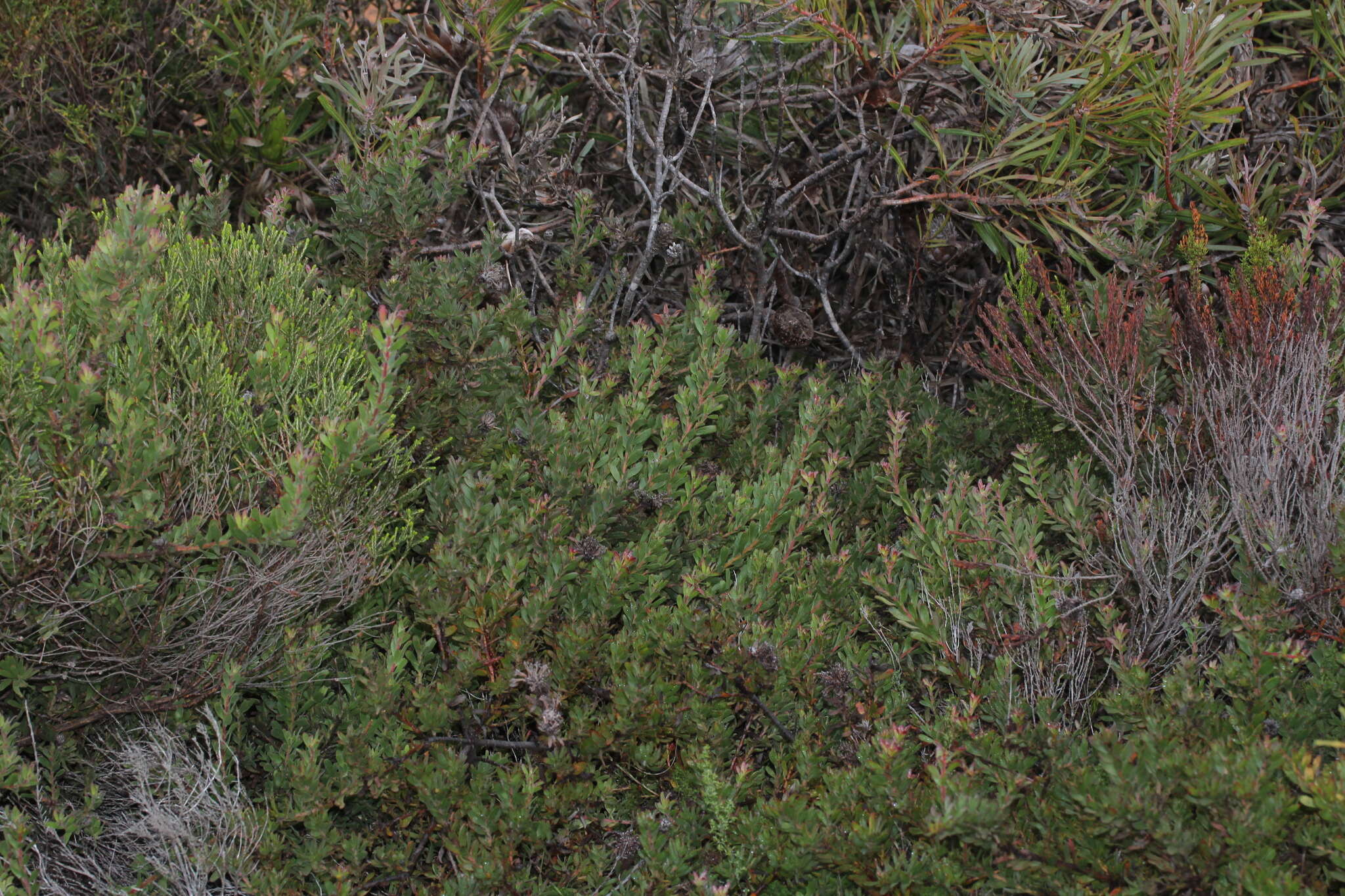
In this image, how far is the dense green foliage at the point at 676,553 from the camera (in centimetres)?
214

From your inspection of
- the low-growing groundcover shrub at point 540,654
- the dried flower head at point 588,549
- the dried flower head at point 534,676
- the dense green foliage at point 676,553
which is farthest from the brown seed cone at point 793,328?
the dried flower head at point 534,676

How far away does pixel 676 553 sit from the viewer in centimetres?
290

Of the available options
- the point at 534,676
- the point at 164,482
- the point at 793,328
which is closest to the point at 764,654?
the point at 534,676

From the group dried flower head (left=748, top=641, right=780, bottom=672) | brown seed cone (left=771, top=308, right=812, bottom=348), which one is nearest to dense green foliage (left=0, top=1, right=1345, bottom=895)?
dried flower head (left=748, top=641, right=780, bottom=672)

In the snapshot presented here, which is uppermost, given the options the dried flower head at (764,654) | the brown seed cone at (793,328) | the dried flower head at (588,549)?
the dried flower head at (764,654)

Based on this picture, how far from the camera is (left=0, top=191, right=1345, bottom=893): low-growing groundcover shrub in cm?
207

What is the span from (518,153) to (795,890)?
259 centimetres

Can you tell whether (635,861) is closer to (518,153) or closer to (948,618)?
(948,618)

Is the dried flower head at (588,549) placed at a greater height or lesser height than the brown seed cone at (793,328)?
greater

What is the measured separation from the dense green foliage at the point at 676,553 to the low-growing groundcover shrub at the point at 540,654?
0.5 inches

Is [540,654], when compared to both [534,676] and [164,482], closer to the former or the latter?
[534,676]

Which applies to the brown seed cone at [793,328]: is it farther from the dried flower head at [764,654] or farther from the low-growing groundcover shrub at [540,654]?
the dried flower head at [764,654]

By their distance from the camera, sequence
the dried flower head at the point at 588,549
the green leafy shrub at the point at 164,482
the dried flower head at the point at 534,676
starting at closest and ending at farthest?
the green leafy shrub at the point at 164,482 < the dried flower head at the point at 534,676 < the dried flower head at the point at 588,549

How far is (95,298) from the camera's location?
7.43 feet
